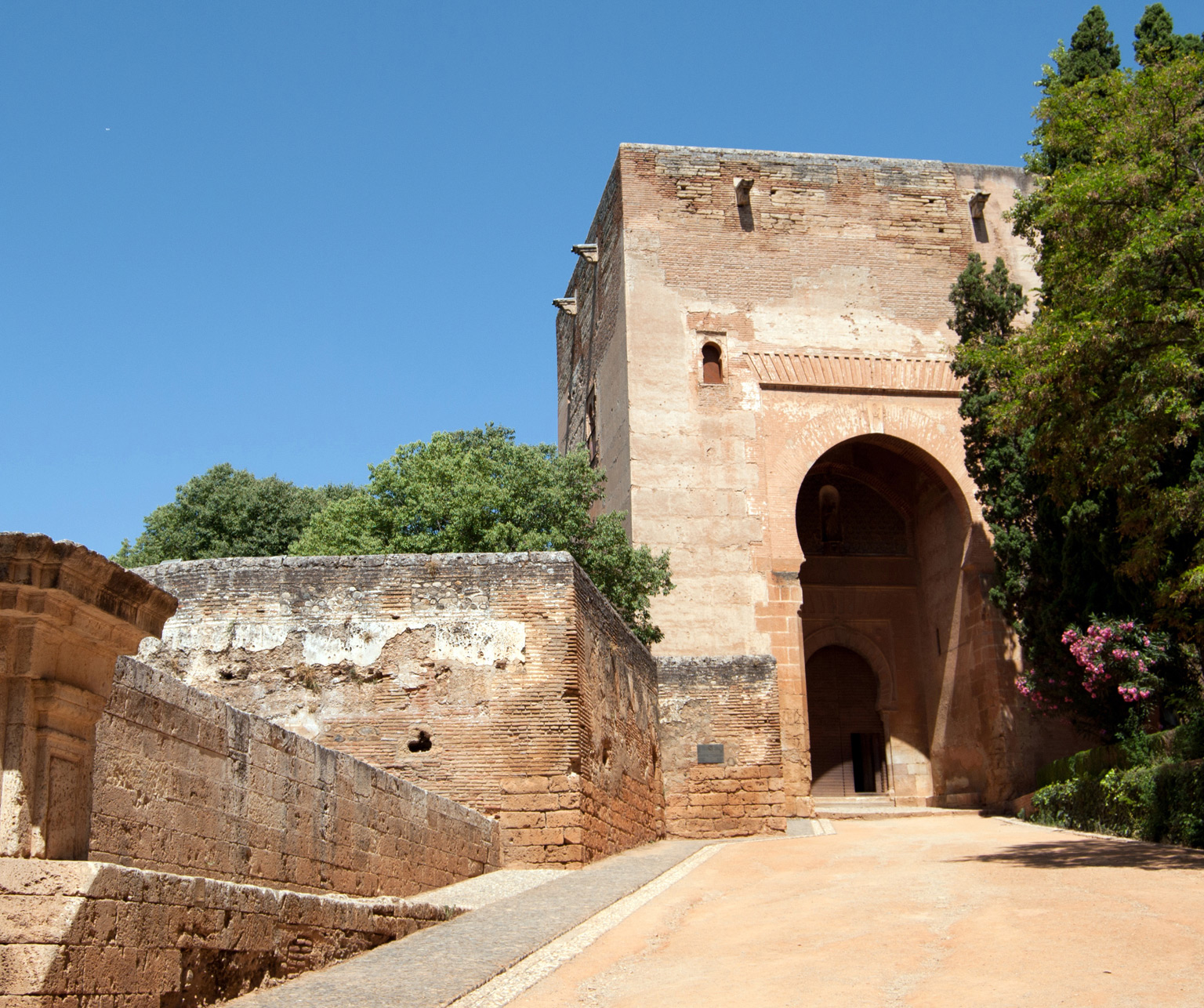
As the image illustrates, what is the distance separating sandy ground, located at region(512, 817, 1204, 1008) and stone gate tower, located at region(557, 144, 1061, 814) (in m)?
9.00

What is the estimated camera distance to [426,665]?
10633 millimetres

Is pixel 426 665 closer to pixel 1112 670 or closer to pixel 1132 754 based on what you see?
pixel 1132 754

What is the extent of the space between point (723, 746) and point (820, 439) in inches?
278

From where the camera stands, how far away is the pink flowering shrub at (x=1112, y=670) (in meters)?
14.5

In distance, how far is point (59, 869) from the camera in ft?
11.9

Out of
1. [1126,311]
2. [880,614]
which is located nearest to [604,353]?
[880,614]

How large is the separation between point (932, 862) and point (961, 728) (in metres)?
10.5

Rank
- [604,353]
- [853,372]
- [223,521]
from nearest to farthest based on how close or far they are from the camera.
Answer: [853,372]
[604,353]
[223,521]

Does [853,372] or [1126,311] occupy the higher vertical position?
[853,372]

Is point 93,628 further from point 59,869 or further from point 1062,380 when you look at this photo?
point 1062,380

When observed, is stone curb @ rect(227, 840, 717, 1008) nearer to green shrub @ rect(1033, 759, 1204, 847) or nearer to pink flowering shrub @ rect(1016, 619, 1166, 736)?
green shrub @ rect(1033, 759, 1204, 847)

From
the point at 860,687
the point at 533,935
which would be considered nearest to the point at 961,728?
the point at 860,687

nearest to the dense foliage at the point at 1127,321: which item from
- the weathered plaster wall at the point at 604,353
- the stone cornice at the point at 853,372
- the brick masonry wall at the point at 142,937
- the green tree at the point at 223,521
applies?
the brick masonry wall at the point at 142,937

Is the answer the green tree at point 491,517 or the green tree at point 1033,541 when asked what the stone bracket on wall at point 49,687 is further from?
the green tree at point 491,517
